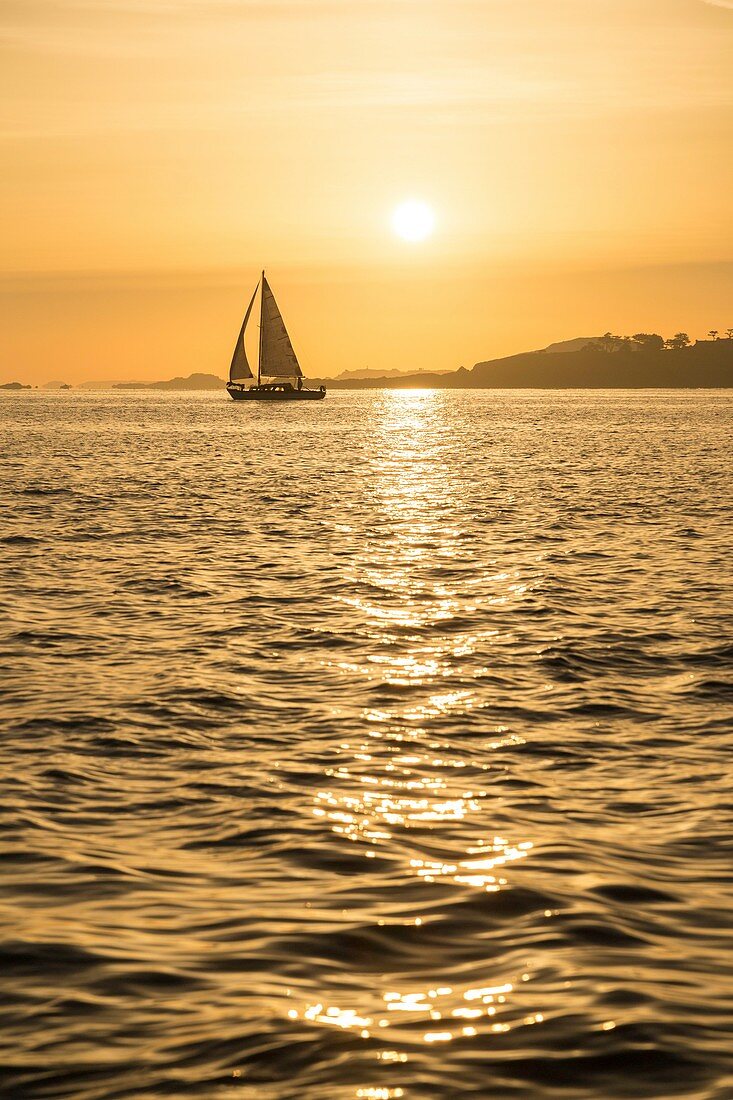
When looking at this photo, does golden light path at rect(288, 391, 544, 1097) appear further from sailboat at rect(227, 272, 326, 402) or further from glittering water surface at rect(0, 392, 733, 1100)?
sailboat at rect(227, 272, 326, 402)

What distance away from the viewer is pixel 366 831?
12.5 meters

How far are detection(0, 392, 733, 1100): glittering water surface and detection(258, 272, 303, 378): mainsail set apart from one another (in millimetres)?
144563

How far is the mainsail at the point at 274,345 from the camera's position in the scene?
174 meters

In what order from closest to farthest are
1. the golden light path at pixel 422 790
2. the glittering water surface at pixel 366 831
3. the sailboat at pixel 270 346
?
the glittering water surface at pixel 366 831 → the golden light path at pixel 422 790 → the sailboat at pixel 270 346

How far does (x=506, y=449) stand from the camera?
105312mm

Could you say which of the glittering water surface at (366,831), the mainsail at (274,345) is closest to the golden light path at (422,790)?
the glittering water surface at (366,831)

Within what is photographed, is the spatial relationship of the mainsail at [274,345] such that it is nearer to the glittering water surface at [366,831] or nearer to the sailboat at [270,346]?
the sailboat at [270,346]

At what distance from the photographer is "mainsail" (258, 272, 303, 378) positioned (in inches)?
6841

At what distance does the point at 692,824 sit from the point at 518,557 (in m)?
23.4

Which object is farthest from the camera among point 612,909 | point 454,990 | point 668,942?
point 612,909

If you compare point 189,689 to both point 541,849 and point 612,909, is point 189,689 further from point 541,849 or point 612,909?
point 612,909

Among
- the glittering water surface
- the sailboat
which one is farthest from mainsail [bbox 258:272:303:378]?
the glittering water surface

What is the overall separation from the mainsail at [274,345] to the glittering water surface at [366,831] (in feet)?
474

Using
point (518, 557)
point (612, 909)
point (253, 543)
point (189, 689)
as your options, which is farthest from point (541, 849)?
point (253, 543)
